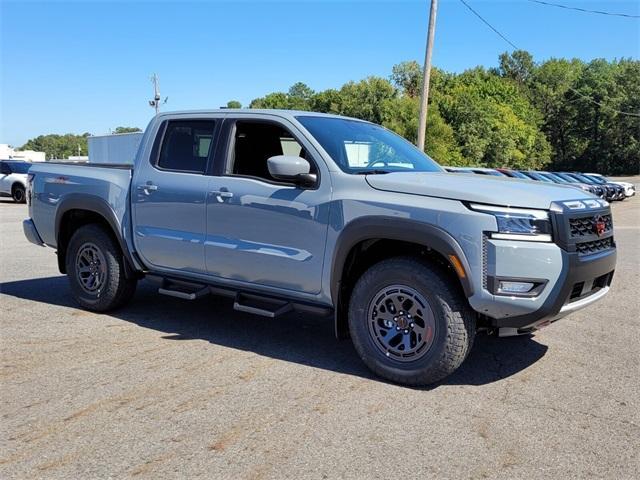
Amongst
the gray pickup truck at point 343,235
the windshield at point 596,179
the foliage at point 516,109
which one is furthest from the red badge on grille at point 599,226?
the foliage at point 516,109

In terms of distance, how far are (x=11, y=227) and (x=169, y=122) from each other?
11.0 meters

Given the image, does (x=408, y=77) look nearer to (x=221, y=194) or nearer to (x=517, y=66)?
(x=517, y=66)

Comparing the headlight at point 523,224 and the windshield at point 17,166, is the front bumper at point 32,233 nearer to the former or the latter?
the headlight at point 523,224

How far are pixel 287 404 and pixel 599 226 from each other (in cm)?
247

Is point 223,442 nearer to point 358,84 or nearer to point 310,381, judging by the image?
Answer: point 310,381

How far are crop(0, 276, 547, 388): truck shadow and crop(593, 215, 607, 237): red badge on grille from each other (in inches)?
47.1

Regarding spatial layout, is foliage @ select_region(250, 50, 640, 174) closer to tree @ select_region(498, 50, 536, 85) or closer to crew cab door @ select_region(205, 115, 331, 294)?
tree @ select_region(498, 50, 536, 85)

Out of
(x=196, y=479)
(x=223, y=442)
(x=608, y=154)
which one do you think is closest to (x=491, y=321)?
(x=223, y=442)

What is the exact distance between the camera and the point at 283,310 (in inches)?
180

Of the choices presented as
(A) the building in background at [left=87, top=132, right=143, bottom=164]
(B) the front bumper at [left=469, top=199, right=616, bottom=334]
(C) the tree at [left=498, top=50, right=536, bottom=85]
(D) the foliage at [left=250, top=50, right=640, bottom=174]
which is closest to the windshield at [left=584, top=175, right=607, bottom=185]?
(D) the foliage at [left=250, top=50, right=640, bottom=174]

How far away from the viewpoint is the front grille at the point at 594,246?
12.8 feet

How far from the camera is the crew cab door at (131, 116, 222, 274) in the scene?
5.11m

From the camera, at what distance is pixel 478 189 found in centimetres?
391

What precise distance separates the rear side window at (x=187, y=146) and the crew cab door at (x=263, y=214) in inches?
9.0
